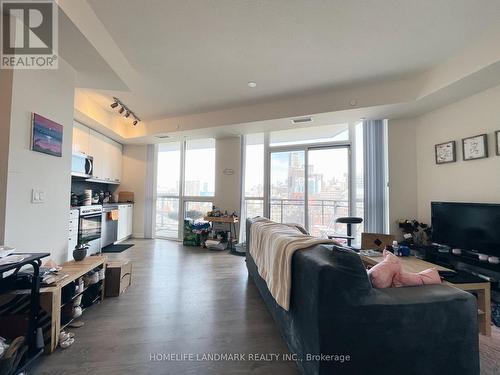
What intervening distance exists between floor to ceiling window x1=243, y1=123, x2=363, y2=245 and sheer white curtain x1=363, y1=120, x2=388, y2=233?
0.24 metres

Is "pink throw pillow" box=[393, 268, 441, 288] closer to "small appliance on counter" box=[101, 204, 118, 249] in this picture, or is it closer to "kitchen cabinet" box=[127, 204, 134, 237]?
"small appliance on counter" box=[101, 204, 118, 249]

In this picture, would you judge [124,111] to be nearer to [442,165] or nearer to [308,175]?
[308,175]

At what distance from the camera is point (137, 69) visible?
111 inches

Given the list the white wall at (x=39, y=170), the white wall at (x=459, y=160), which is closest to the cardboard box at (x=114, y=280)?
the white wall at (x=39, y=170)

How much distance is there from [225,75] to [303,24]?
48.8 inches

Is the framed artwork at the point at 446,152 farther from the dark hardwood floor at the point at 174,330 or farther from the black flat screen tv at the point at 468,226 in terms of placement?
the dark hardwood floor at the point at 174,330

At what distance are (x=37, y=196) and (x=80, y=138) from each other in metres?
2.51

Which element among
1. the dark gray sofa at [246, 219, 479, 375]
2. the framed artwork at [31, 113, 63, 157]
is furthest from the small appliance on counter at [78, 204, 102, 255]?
the dark gray sofa at [246, 219, 479, 375]

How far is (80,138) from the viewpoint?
3.92m

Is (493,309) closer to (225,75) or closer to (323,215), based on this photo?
(323,215)

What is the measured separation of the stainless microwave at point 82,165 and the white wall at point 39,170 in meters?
1.65

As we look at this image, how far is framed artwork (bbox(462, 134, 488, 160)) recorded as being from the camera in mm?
2582

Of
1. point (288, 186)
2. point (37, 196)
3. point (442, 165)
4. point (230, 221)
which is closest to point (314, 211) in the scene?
point (288, 186)

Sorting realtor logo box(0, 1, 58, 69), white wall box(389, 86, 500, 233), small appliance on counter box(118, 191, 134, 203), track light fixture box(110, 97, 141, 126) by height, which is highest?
track light fixture box(110, 97, 141, 126)
